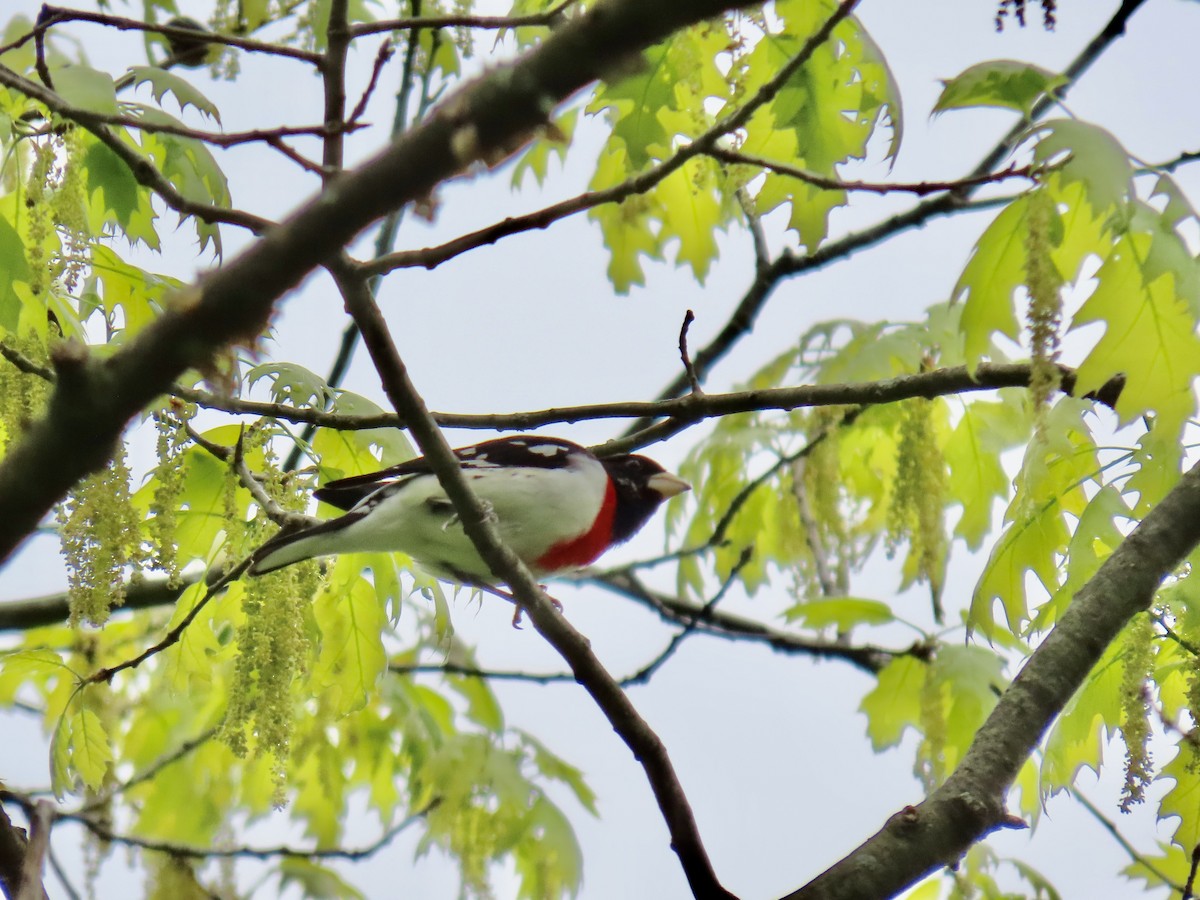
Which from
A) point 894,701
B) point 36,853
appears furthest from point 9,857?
point 894,701

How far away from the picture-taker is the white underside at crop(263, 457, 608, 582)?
341cm

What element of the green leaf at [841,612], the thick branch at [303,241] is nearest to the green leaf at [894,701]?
the green leaf at [841,612]

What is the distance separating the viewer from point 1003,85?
2.18 m

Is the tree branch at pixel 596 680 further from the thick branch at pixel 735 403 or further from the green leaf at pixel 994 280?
the green leaf at pixel 994 280

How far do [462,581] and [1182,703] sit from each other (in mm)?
1892

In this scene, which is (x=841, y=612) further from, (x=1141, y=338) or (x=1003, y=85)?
(x=1003, y=85)

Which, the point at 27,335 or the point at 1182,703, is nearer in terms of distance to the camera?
the point at 27,335

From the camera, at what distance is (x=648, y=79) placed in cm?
286

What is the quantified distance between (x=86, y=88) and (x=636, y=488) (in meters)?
2.72

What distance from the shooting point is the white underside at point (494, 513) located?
11.2 feet

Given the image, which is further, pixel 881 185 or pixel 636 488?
pixel 636 488

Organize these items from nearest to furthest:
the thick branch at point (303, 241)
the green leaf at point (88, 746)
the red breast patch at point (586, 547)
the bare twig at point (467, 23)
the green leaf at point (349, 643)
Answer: the thick branch at point (303, 241) → the bare twig at point (467, 23) → the green leaf at point (88, 746) → the green leaf at point (349, 643) → the red breast patch at point (586, 547)

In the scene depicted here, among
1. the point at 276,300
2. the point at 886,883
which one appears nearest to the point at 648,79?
the point at 886,883

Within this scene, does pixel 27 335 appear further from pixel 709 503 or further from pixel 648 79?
pixel 709 503
